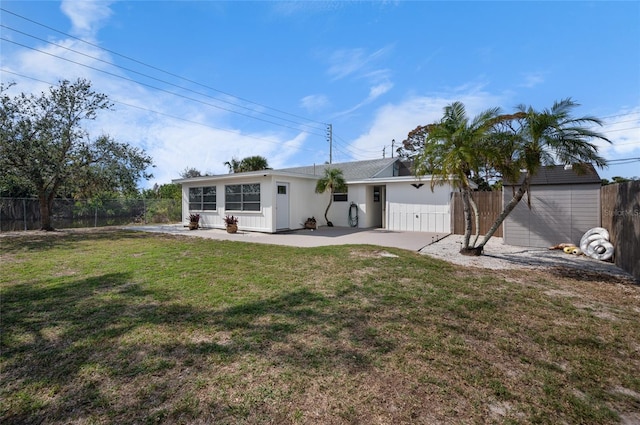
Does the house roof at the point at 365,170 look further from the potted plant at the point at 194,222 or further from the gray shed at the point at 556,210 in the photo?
the gray shed at the point at 556,210

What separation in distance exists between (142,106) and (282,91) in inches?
292

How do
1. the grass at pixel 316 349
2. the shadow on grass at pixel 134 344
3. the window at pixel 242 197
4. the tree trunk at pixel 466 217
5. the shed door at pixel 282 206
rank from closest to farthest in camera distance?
1. the grass at pixel 316 349
2. the shadow on grass at pixel 134 344
3. the tree trunk at pixel 466 217
4. the shed door at pixel 282 206
5. the window at pixel 242 197

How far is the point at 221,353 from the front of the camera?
263 centimetres

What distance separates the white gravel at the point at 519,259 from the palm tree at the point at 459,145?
629 mm

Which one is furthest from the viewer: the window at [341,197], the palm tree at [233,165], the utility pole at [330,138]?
the utility pole at [330,138]

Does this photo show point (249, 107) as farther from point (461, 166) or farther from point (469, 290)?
point (469, 290)

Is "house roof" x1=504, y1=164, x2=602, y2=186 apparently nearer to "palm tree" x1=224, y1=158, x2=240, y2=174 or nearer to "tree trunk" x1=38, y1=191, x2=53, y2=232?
"tree trunk" x1=38, y1=191, x2=53, y2=232

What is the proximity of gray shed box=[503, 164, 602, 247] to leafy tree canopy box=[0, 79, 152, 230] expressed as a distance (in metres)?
16.6

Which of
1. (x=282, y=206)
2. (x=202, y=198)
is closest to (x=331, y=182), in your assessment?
(x=282, y=206)

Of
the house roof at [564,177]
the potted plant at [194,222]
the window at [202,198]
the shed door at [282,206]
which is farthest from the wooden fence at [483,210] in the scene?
the potted plant at [194,222]

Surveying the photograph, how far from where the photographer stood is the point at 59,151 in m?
12.8

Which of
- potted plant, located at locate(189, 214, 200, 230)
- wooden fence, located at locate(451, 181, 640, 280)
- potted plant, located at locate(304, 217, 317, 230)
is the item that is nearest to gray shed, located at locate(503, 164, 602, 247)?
wooden fence, located at locate(451, 181, 640, 280)

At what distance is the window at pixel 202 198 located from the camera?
1461 centimetres

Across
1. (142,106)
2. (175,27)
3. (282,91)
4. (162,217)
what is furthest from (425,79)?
(162,217)
